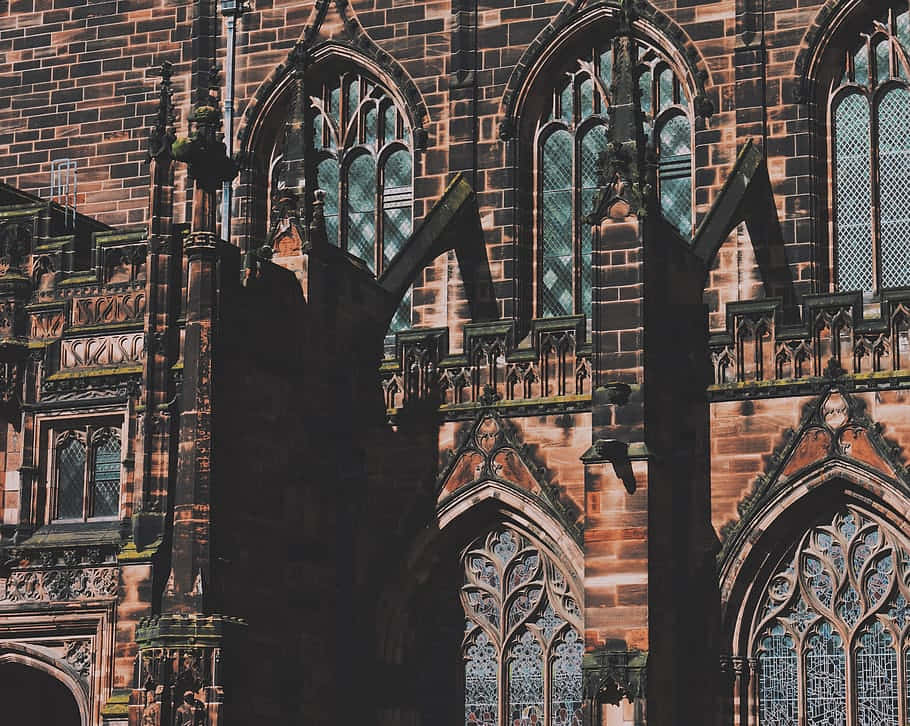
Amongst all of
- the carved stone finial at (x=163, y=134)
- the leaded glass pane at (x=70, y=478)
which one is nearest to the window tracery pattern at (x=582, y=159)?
the carved stone finial at (x=163, y=134)

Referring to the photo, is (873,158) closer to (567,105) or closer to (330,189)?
(567,105)

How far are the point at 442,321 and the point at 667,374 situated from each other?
18.5 feet

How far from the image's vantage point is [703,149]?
35.2m

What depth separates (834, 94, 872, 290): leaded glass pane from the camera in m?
34.3

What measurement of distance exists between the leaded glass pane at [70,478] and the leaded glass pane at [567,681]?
6.84 meters

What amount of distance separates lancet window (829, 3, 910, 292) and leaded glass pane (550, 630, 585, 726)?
21.9ft

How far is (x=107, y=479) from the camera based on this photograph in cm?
3294

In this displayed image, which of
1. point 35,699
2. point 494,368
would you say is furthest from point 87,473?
point 494,368

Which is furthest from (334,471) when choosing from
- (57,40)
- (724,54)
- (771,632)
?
(57,40)

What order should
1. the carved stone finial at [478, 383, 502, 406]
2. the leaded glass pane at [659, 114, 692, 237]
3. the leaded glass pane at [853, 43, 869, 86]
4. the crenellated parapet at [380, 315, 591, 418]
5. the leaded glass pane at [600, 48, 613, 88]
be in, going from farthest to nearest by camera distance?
1. the leaded glass pane at [600, 48, 613, 88]
2. the leaded glass pane at [659, 114, 692, 237]
3. the leaded glass pane at [853, 43, 869, 86]
4. the carved stone finial at [478, 383, 502, 406]
5. the crenellated parapet at [380, 315, 591, 418]

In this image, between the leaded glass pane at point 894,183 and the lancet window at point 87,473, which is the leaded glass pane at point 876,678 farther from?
the lancet window at point 87,473

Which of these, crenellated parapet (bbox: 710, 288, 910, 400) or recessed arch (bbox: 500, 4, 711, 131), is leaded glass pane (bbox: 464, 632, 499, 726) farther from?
recessed arch (bbox: 500, 4, 711, 131)

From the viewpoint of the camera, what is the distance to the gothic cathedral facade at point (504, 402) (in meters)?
30.3

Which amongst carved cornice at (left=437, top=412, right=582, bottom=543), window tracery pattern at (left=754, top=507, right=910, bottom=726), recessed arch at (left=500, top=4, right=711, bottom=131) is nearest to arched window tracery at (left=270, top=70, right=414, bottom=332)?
recessed arch at (left=500, top=4, right=711, bottom=131)
